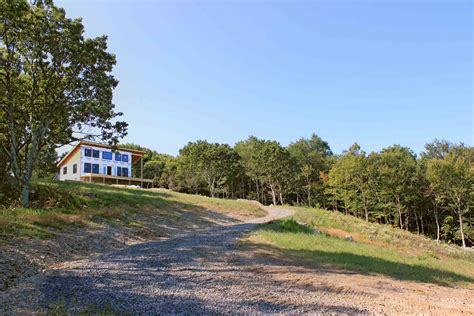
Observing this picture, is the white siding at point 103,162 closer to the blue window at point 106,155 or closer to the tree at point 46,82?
the blue window at point 106,155

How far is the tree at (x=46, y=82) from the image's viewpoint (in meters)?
13.4

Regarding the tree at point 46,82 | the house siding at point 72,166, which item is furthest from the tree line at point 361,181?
the tree at point 46,82

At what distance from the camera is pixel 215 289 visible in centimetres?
683

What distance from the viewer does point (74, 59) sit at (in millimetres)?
14570

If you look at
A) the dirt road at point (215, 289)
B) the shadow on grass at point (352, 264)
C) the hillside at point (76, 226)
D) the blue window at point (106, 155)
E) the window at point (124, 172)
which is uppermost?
the blue window at point (106, 155)

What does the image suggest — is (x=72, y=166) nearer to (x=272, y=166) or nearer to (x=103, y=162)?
(x=103, y=162)

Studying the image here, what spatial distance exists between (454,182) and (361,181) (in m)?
12.6

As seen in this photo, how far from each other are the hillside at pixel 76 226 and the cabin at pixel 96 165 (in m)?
27.4

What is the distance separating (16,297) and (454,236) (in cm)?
5790

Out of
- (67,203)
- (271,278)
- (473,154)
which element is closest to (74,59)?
(67,203)

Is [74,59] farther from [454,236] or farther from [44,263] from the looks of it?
[454,236]

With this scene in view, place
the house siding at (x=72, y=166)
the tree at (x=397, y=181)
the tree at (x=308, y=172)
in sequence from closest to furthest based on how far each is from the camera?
1. the house siding at (x=72, y=166)
2. the tree at (x=397, y=181)
3. the tree at (x=308, y=172)

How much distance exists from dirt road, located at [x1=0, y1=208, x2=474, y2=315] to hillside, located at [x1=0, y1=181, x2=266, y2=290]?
0.83 m

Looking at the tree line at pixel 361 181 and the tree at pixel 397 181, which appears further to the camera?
the tree at pixel 397 181
